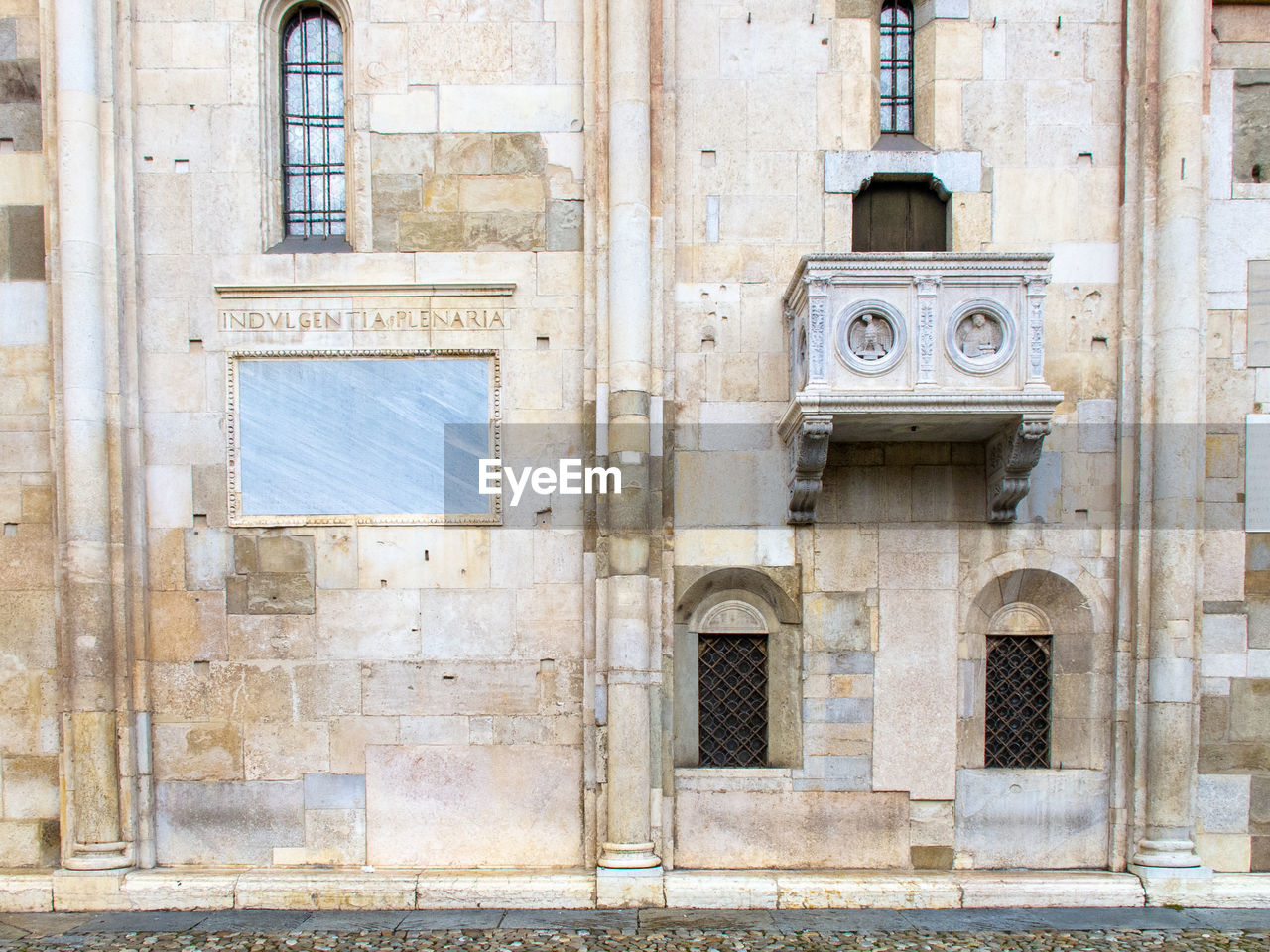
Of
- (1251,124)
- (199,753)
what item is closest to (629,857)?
(199,753)

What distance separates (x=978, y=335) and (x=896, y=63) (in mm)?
2837

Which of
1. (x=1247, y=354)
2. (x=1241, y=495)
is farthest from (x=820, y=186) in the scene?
(x=1241, y=495)

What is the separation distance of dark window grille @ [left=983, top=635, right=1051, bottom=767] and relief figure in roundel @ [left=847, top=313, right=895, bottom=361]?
9.23 ft

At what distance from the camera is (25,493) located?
24.0ft

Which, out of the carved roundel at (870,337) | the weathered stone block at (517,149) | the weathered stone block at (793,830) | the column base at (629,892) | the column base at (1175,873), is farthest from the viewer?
the weathered stone block at (517,149)

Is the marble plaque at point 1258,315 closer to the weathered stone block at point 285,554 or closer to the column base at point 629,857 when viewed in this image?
the column base at point 629,857

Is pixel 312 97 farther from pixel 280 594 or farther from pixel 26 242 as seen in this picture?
pixel 280 594

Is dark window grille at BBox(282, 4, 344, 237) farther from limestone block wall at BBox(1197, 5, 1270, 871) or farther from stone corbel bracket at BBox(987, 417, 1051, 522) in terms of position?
limestone block wall at BBox(1197, 5, 1270, 871)

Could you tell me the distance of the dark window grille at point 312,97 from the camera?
25.1 ft

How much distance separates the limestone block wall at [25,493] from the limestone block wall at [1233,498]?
1007cm

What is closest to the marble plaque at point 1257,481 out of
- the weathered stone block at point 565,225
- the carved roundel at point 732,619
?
the carved roundel at point 732,619

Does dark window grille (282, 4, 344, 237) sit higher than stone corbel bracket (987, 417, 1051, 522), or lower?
higher

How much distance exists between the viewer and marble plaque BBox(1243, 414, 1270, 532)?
7.30 meters

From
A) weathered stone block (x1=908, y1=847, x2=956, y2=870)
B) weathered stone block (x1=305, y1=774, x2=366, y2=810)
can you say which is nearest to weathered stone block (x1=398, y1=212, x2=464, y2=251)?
weathered stone block (x1=305, y1=774, x2=366, y2=810)
